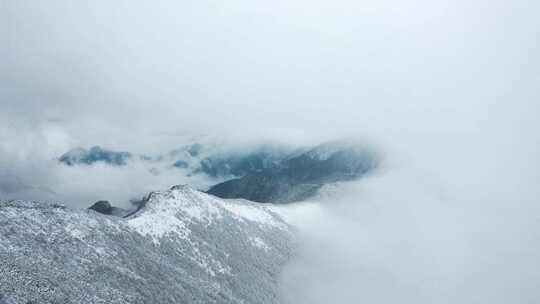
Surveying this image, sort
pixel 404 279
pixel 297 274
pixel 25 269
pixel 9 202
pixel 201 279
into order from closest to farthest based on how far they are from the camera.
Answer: pixel 25 269
pixel 9 202
pixel 201 279
pixel 297 274
pixel 404 279

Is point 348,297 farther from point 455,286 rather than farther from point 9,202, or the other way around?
point 9,202

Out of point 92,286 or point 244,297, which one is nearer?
point 92,286

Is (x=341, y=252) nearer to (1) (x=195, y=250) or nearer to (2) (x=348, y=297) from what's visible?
(2) (x=348, y=297)

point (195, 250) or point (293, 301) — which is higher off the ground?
point (195, 250)

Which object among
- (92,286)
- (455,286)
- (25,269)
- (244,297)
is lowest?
(455,286)

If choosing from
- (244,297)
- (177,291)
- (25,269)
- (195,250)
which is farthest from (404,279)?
(25,269)

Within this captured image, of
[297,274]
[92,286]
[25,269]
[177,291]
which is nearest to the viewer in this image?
[25,269]
